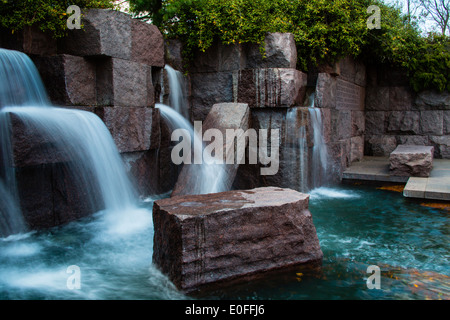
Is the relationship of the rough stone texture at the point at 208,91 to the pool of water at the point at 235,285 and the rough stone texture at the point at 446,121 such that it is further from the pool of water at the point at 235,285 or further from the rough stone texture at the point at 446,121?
the rough stone texture at the point at 446,121

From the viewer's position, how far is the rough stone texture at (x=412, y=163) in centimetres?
709

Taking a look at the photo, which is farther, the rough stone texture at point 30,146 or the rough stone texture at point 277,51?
the rough stone texture at point 277,51

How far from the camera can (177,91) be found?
6.31 meters

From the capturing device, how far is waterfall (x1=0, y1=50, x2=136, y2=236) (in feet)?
12.6

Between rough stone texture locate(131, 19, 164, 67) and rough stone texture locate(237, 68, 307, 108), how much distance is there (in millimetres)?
1304

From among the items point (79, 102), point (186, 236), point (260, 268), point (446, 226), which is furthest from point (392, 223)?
point (79, 102)

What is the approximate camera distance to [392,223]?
4.88m

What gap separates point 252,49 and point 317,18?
147 cm

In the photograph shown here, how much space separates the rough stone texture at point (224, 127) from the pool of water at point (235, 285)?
0.56 metres

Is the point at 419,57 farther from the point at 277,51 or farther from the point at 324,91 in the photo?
the point at 277,51

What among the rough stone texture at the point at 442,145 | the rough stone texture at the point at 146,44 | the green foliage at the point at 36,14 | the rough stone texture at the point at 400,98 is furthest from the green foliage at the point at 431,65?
the green foliage at the point at 36,14

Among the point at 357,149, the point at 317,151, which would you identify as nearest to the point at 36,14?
the point at 317,151

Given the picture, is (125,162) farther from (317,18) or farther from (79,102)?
(317,18)

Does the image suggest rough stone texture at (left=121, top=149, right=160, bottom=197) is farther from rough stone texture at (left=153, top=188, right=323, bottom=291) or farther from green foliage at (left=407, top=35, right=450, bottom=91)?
green foliage at (left=407, top=35, right=450, bottom=91)
